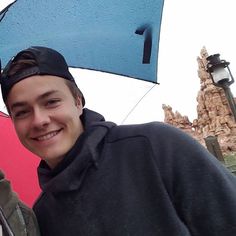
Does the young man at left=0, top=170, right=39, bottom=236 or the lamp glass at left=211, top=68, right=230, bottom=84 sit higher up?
the lamp glass at left=211, top=68, right=230, bottom=84

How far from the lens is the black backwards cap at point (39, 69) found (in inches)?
65.6

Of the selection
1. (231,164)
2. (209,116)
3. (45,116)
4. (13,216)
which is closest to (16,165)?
(13,216)

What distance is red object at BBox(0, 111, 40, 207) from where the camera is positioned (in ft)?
9.97

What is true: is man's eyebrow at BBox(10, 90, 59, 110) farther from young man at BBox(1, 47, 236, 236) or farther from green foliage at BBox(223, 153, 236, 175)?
green foliage at BBox(223, 153, 236, 175)

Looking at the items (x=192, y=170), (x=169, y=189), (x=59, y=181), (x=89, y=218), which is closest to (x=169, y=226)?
(x=169, y=189)

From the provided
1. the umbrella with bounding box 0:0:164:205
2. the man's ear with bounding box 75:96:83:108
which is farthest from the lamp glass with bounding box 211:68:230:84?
the man's ear with bounding box 75:96:83:108

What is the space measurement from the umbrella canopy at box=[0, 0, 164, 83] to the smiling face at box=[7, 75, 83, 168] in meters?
0.73

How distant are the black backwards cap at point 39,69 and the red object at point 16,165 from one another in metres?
1.37

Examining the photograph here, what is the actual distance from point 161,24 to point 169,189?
139 cm

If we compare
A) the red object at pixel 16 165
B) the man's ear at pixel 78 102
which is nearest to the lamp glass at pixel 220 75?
the red object at pixel 16 165

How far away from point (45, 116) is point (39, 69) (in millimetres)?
261

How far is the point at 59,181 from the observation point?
1.62m

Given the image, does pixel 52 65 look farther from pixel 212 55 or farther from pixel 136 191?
pixel 212 55

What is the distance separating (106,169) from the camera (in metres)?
1.62
